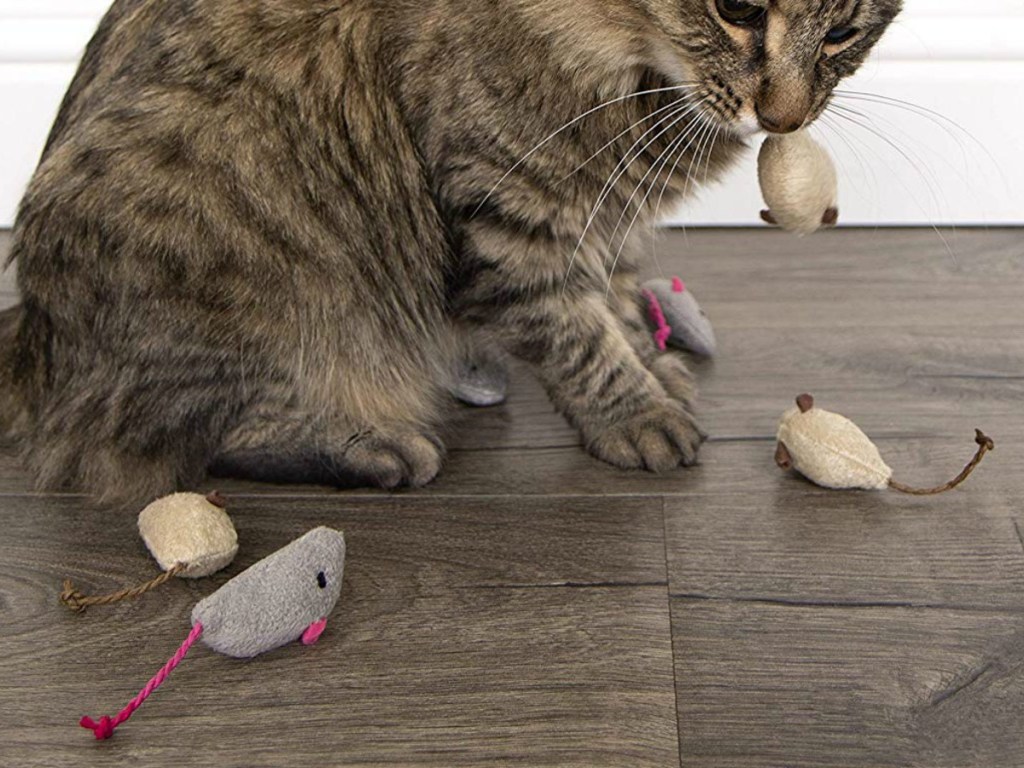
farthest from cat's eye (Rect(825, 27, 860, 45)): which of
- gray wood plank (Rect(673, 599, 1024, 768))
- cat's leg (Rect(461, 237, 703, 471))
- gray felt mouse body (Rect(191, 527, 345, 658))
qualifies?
gray felt mouse body (Rect(191, 527, 345, 658))

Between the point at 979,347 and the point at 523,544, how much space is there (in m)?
0.82

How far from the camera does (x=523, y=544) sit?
5.03 ft

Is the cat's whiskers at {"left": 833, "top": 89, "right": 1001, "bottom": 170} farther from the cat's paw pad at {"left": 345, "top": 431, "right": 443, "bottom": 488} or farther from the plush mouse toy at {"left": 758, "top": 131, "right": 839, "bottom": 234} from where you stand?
the cat's paw pad at {"left": 345, "top": 431, "right": 443, "bottom": 488}

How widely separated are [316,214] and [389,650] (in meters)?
0.52

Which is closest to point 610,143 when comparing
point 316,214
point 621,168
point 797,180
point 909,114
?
point 621,168

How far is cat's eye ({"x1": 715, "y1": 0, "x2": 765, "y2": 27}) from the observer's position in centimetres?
133

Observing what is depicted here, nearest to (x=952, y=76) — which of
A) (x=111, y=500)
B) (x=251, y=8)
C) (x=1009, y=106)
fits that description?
(x=1009, y=106)

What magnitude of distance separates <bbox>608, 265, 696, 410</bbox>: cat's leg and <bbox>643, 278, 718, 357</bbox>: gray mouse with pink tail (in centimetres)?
5

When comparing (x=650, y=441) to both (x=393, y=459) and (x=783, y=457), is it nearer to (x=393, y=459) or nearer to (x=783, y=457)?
(x=783, y=457)

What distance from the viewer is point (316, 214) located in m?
1.55

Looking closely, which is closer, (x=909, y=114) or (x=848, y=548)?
(x=848, y=548)

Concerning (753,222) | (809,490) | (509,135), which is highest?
(509,135)

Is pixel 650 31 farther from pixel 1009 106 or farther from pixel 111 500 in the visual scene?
pixel 1009 106

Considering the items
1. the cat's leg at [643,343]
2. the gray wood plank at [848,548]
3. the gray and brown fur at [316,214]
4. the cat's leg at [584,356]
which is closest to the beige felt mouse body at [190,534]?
the gray and brown fur at [316,214]
